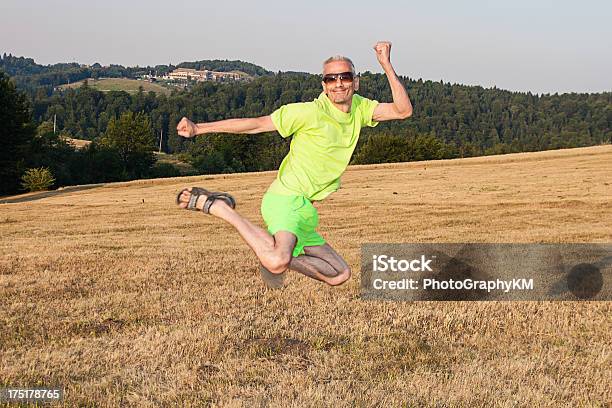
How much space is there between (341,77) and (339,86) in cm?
8

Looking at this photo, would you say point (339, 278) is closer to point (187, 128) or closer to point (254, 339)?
point (187, 128)

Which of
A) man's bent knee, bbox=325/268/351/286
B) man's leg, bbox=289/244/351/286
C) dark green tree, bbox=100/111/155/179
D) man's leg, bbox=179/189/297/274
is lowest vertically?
dark green tree, bbox=100/111/155/179

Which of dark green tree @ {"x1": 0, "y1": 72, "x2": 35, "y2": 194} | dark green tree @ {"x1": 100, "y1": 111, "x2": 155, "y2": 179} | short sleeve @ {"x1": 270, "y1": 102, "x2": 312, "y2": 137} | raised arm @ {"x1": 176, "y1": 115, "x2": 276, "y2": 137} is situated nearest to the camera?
raised arm @ {"x1": 176, "y1": 115, "x2": 276, "y2": 137}

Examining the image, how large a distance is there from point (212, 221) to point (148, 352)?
2195 cm

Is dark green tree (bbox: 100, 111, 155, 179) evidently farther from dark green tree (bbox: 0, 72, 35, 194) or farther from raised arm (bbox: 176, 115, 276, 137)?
raised arm (bbox: 176, 115, 276, 137)

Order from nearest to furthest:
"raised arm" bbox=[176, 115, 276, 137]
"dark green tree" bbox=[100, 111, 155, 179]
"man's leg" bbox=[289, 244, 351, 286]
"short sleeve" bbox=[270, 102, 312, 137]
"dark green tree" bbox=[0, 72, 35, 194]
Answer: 1. "raised arm" bbox=[176, 115, 276, 137]
2. "short sleeve" bbox=[270, 102, 312, 137]
3. "man's leg" bbox=[289, 244, 351, 286]
4. "dark green tree" bbox=[0, 72, 35, 194]
5. "dark green tree" bbox=[100, 111, 155, 179]

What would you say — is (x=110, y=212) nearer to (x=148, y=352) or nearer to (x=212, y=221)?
(x=212, y=221)

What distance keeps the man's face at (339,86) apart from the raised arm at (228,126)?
0.54 m

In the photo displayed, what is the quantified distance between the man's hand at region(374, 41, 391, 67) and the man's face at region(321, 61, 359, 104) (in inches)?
9.3

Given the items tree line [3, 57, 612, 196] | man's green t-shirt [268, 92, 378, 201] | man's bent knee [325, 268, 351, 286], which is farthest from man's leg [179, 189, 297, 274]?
tree line [3, 57, 612, 196]

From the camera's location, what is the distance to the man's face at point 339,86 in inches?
182

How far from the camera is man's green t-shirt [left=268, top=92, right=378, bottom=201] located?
4.75 meters

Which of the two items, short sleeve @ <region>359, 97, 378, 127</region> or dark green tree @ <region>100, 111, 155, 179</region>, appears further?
dark green tree @ <region>100, 111, 155, 179</region>

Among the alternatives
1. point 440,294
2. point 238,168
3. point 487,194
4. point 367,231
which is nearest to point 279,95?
point 238,168
